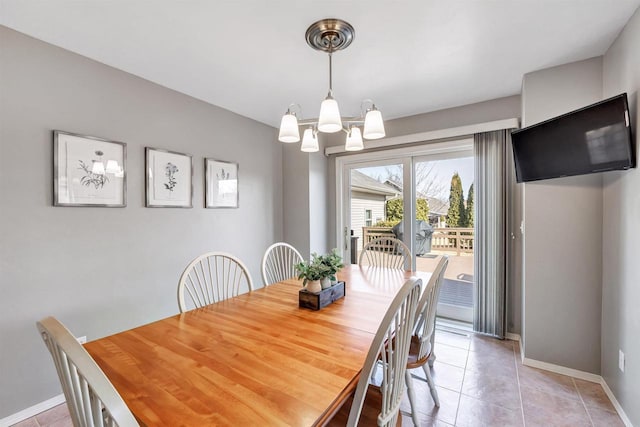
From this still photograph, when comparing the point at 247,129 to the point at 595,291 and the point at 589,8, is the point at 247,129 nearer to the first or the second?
the point at 589,8

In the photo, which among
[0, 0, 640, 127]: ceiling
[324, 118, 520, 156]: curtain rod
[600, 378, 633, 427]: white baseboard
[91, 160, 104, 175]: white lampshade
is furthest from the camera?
[324, 118, 520, 156]: curtain rod

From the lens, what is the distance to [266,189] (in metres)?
3.52

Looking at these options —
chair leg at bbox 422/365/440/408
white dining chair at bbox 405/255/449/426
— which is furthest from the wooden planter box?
chair leg at bbox 422/365/440/408

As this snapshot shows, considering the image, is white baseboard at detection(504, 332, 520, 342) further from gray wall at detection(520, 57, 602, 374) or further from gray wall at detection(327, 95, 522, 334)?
gray wall at detection(520, 57, 602, 374)

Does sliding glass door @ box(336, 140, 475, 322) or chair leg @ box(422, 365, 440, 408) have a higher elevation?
sliding glass door @ box(336, 140, 475, 322)

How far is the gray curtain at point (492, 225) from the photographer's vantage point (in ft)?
8.89

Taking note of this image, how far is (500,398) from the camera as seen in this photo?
191cm

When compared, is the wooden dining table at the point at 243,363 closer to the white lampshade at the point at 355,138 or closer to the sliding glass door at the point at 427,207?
the white lampshade at the point at 355,138

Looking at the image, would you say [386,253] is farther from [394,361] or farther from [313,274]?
[394,361]

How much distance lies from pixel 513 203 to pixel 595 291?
0.95 meters

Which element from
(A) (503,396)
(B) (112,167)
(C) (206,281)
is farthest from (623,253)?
(B) (112,167)

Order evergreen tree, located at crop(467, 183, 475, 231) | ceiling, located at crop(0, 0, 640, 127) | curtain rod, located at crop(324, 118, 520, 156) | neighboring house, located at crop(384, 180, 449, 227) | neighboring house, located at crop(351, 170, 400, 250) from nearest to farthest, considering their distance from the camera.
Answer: ceiling, located at crop(0, 0, 640, 127), curtain rod, located at crop(324, 118, 520, 156), evergreen tree, located at crop(467, 183, 475, 231), neighboring house, located at crop(384, 180, 449, 227), neighboring house, located at crop(351, 170, 400, 250)

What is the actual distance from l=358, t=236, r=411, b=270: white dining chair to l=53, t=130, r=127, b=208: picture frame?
7.20ft

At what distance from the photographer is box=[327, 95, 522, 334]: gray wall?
2.71 m
